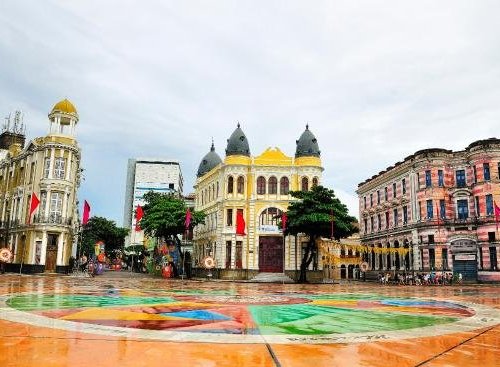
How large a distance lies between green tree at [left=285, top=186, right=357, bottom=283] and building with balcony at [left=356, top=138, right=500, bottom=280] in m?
10.6

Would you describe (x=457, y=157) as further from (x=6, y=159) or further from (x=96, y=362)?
(x=6, y=159)

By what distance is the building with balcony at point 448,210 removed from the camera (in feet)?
144

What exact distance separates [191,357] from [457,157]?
154ft

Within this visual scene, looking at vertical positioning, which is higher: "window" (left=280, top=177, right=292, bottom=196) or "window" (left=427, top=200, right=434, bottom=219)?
"window" (left=280, top=177, right=292, bottom=196)

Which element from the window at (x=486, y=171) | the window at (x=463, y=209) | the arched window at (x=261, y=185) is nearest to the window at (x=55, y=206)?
the arched window at (x=261, y=185)

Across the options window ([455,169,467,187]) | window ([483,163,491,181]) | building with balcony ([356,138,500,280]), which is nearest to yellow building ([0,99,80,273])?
building with balcony ([356,138,500,280])

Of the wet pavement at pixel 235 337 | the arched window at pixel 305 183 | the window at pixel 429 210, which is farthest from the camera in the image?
the arched window at pixel 305 183

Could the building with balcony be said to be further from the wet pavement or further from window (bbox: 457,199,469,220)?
the wet pavement

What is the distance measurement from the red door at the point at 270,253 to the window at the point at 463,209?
19.2m

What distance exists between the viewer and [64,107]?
47.8 m

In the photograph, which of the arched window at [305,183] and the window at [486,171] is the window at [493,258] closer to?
the window at [486,171]

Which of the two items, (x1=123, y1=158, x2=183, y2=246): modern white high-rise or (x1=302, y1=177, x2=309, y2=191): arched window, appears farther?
(x1=123, y1=158, x2=183, y2=246): modern white high-rise

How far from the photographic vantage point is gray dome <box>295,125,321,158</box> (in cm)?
4953

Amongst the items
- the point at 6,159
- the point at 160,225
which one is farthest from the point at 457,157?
the point at 6,159
